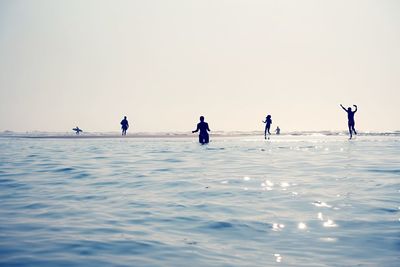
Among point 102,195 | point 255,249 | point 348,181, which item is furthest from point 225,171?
point 255,249

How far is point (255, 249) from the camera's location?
4.88 meters

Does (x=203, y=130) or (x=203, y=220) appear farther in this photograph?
(x=203, y=130)

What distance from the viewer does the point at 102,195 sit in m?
8.63

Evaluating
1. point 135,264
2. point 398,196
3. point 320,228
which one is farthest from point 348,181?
point 135,264

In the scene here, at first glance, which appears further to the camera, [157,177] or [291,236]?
[157,177]

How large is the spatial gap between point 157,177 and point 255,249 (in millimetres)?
6912

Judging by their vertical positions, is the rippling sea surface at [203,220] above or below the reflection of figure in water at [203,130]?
below

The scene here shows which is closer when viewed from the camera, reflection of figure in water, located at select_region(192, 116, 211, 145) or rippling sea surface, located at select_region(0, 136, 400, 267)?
rippling sea surface, located at select_region(0, 136, 400, 267)

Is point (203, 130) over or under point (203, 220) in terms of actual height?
over

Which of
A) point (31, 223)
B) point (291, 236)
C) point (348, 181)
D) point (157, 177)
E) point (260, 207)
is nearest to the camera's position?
point (291, 236)

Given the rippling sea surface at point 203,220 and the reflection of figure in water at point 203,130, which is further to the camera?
the reflection of figure in water at point 203,130

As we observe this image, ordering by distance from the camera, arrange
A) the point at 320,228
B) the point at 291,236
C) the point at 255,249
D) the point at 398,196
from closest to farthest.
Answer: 1. the point at 255,249
2. the point at 291,236
3. the point at 320,228
4. the point at 398,196

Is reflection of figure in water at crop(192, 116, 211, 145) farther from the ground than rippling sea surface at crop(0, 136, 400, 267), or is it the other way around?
reflection of figure in water at crop(192, 116, 211, 145)

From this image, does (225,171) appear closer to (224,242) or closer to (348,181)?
(348,181)
